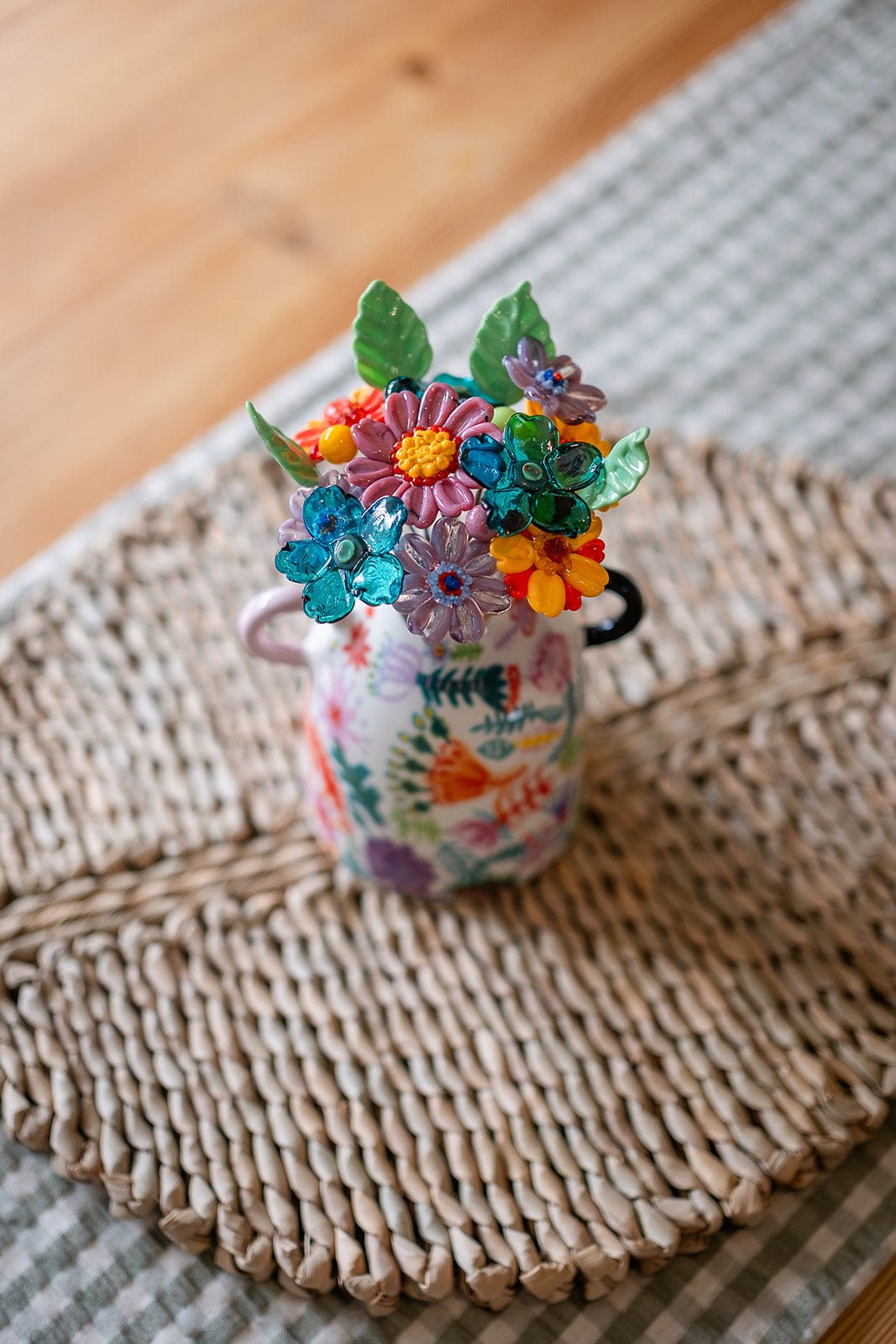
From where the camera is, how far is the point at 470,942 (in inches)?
21.0

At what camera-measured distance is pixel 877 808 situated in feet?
1.83

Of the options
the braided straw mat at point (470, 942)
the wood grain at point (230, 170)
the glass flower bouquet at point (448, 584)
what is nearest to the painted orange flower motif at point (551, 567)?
the glass flower bouquet at point (448, 584)

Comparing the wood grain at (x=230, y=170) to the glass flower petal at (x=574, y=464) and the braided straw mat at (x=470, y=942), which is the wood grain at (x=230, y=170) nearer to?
the braided straw mat at (x=470, y=942)

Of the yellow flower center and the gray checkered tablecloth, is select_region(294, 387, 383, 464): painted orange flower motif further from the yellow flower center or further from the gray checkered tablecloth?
the gray checkered tablecloth

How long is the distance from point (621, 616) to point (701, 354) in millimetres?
315

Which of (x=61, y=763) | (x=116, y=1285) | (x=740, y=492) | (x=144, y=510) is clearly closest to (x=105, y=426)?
(x=144, y=510)

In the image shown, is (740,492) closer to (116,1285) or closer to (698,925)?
(698,925)

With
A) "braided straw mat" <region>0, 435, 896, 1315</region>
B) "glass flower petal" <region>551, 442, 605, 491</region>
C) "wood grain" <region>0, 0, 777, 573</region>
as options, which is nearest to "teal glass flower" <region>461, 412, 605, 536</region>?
"glass flower petal" <region>551, 442, 605, 491</region>

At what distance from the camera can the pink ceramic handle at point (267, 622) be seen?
45cm

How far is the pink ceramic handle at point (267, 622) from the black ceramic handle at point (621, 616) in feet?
0.36

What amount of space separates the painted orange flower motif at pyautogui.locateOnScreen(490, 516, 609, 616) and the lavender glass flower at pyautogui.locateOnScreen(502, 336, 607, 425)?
1.6 inches

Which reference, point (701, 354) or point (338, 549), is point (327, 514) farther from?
point (701, 354)

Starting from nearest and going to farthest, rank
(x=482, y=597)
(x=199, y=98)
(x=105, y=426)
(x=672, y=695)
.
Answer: (x=482, y=597) → (x=672, y=695) → (x=105, y=426) → (x=199, y=98)

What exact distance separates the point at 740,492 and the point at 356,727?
0.96ft
